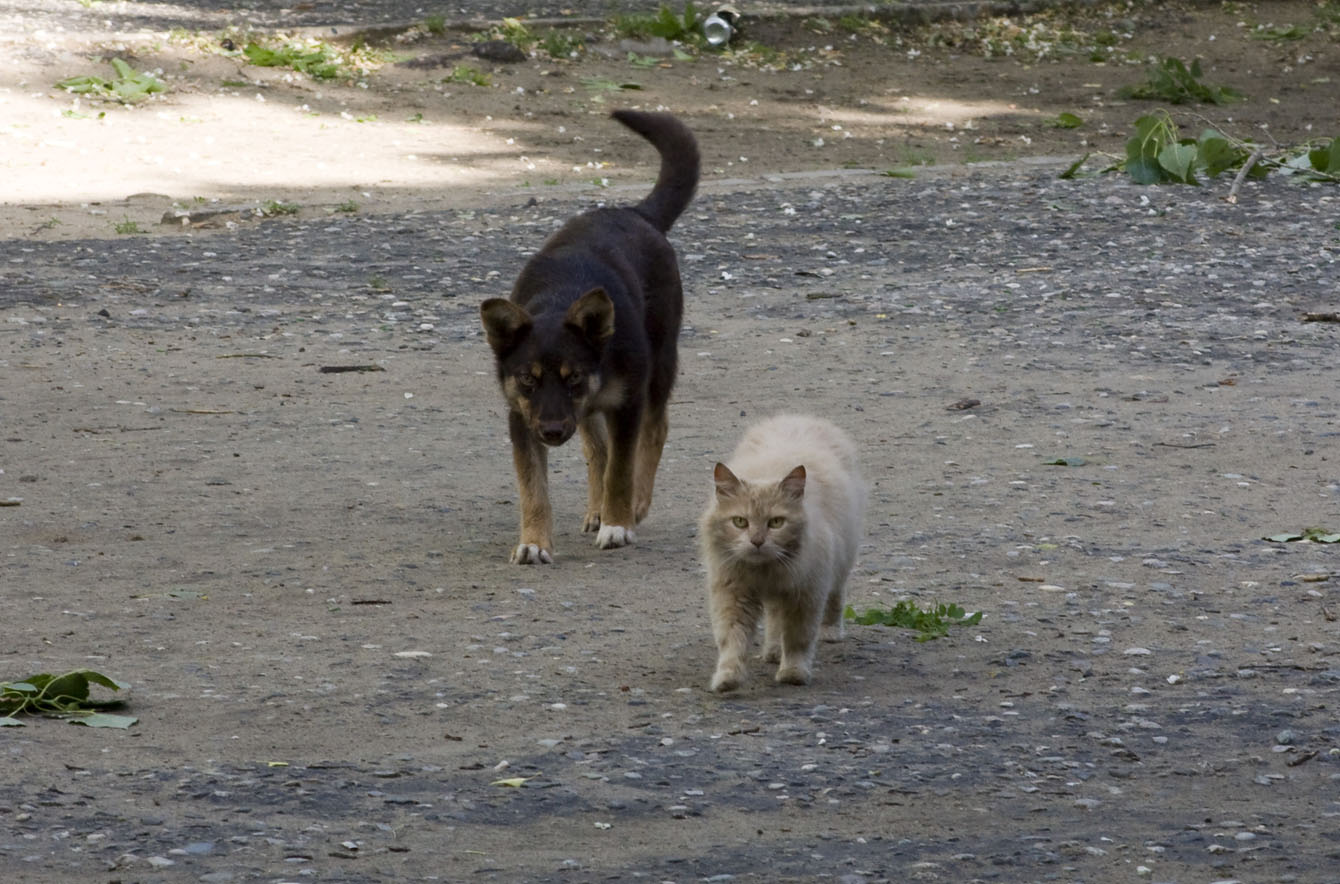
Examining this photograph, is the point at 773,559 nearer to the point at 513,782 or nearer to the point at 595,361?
the point at 513,782

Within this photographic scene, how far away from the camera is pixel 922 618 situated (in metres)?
5.71

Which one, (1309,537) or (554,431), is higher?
(554,431)

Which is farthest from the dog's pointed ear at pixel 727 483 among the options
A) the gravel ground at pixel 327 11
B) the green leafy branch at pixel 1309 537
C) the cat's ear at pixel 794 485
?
the gravel ground at pixel 327 11

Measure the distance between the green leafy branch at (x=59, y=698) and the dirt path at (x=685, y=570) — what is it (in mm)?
91

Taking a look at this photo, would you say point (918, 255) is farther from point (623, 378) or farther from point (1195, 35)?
point (1195, 35)

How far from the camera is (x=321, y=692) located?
5.11m

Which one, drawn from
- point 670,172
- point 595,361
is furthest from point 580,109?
point 595,361

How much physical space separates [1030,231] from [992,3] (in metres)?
10.7

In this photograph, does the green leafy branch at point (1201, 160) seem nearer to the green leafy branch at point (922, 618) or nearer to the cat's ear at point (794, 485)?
the green leafy branch at point (922, 618)

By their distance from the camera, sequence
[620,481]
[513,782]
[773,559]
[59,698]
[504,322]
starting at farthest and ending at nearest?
1. [620,481]
2. [504,322]
3. [773,559]
4. [59,698]
5. [513,782]

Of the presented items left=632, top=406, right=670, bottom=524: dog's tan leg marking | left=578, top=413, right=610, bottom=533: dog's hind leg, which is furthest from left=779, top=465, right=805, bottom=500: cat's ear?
left=578, top=413, right=610, bottom=533: dog's hind leg

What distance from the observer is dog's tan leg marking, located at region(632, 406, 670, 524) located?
740cm

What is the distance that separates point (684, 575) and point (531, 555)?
60cm

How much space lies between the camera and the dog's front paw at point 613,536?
7039 millimetres
